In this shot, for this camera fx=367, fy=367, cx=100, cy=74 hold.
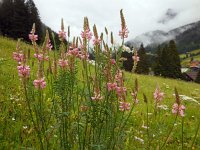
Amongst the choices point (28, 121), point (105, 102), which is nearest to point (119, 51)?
point (105, 102)

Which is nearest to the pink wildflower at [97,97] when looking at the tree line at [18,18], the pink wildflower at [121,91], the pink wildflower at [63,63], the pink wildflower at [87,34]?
the pink wildflower at [121,91]

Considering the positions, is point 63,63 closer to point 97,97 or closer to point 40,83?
point 40,83

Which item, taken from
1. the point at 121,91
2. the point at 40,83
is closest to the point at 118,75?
the point at 121,91

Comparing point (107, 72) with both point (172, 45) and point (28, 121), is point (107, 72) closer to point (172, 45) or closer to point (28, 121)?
point (28, 121)

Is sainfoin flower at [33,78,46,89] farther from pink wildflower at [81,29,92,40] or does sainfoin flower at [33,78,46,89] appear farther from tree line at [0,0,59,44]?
tree line at [0,0,59,44]

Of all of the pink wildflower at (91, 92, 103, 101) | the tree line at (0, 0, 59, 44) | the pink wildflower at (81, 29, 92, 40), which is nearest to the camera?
the pink wildflower at (91, 92, 103, 101)

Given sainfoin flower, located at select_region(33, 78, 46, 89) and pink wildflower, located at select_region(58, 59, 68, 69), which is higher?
pink wildflower, located at select_region(58, 59, 68, 69)

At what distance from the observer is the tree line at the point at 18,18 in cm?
3738

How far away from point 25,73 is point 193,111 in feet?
25.4

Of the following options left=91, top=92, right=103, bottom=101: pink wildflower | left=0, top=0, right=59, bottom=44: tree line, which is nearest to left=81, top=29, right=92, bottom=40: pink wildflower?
left=91, top=92, right=103, bottom=101: pink wildflower

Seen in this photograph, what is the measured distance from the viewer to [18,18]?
37.6m

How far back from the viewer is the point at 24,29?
3853 centimetres

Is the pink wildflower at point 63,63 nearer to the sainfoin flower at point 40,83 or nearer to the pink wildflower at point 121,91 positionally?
the sainfoin flower at point 40,83

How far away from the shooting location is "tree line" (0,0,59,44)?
1471 inches
